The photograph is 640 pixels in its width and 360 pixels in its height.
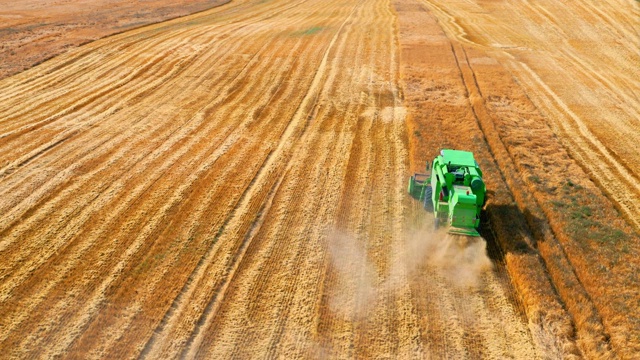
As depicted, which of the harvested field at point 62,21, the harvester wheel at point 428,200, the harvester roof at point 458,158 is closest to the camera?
the harvester roof at point 458,158

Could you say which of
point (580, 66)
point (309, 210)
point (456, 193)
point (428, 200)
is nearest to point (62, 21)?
point (309, 210)

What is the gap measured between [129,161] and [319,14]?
27.7 m

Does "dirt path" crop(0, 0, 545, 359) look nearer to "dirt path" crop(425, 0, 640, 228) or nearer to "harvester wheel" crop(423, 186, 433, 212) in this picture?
"harvester wheel" crop(423, 186, 433, 212)

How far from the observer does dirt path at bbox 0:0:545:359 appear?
984 cm

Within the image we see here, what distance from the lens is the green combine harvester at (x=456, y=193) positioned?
1173cm

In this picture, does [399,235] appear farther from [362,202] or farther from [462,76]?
[462,76]

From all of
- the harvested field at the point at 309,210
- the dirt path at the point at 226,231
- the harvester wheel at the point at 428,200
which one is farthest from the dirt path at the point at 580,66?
the dirt path at the point at 226,231

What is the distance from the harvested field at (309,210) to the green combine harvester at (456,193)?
0.57 meters

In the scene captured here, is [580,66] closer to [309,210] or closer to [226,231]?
[309,210]

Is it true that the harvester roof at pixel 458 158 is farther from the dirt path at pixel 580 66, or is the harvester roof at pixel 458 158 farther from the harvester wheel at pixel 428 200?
the dirt path at pixel 580 66

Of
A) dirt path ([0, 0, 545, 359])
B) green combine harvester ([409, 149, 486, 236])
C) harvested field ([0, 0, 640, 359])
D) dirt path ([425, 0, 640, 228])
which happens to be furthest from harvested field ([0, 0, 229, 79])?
green combine harvester ([409, 149, 486, 236])

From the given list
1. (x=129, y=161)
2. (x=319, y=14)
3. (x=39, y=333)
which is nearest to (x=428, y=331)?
(x=39, y=333)

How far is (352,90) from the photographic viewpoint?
75.5 feet

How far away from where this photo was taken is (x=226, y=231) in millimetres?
12891
